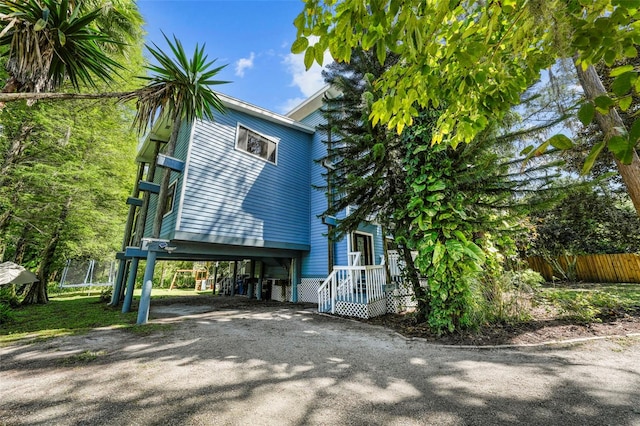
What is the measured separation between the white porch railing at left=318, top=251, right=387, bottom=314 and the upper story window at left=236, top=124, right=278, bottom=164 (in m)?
5.59

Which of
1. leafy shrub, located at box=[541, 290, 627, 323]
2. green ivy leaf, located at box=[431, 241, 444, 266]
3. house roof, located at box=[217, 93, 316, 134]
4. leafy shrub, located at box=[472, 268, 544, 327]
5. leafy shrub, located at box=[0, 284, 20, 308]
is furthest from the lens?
house roof, located at box=[217, 93, 316, 134]

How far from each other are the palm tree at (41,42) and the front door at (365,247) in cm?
908

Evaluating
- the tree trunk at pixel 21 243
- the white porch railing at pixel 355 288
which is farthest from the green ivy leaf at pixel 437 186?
the tree trunk at pixel 21 243

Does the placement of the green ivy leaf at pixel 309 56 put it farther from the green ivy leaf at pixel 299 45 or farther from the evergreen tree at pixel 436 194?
the evergreen tree at pixel 436 194

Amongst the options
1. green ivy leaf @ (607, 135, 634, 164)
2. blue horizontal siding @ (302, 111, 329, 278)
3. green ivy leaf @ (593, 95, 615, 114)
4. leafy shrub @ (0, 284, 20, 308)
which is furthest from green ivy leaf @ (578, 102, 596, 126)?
leafy shrub @ (0, 284, 20, 308)

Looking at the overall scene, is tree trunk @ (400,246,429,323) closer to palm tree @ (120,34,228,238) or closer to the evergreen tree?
the evergreen tree

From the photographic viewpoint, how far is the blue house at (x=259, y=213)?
753 cm

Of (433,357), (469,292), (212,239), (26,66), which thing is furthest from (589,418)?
(212,239)

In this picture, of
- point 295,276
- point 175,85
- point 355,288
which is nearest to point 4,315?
point 175,85

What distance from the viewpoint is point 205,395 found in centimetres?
269

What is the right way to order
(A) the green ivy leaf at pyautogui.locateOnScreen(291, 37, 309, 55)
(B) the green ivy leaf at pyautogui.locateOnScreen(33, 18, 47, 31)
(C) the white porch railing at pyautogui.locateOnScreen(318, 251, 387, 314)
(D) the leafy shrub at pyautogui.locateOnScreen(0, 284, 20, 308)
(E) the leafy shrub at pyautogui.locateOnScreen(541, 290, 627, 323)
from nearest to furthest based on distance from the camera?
1. (A) the green ivy leaf at pyautogui.locateOnScreen(291, 37, 309, 55)
2. (B) the green ivy leaf at pyautogui.locateOnScreen(33, 18, 47, 31)
3. (E) the leafy shrub at pyautogui.locateOnScreen(541, 290, 627, 323)
4. (C) the white porch railing at pyautogui.locateOnScreen(318, 251, 387, 314)
5. (D) the leafy shrub at pyautogui.locateOnScreen(0, 284, 20, 308)

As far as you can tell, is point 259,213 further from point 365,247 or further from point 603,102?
point 603,102

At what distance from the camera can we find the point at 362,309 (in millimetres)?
6816

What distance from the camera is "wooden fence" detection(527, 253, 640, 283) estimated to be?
33.6 feet
